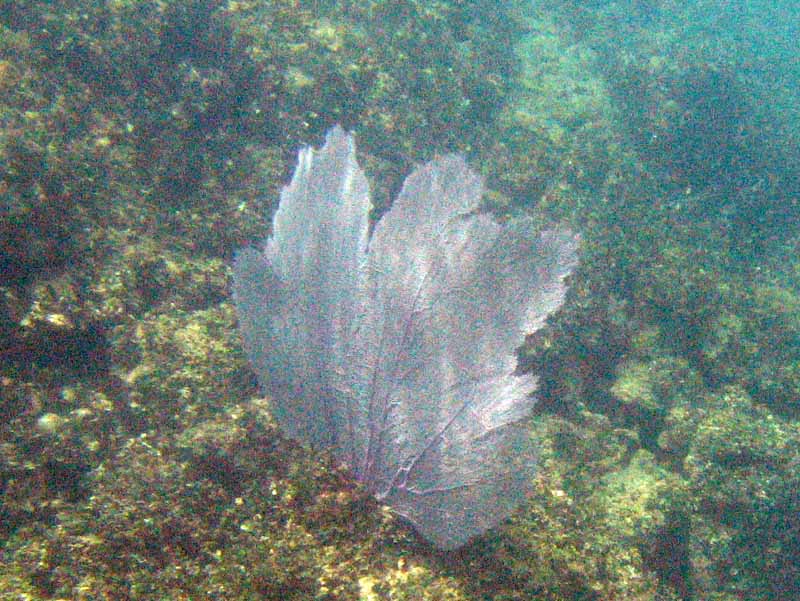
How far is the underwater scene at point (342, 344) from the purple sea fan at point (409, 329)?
0.8 inches

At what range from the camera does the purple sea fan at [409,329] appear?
3.21m

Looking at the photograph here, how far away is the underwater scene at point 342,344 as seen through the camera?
3008 mm

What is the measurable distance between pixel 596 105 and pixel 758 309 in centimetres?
581

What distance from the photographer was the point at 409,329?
3428 mm

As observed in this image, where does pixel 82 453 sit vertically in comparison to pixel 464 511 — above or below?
above

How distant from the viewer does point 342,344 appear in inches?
137

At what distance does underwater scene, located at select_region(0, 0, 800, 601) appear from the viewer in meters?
3.01

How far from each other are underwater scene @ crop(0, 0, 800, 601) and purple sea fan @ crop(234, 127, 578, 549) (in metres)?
0.02

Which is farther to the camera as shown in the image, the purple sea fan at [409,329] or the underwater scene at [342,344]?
the purple sea fan at [409,329]

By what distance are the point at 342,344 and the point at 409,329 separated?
18.5 inches

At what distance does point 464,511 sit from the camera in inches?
120

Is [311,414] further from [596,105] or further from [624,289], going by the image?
[596,105]

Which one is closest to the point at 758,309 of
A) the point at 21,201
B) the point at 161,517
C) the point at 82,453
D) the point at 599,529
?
the point at 599,529

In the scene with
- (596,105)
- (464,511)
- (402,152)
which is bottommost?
(464,511)
